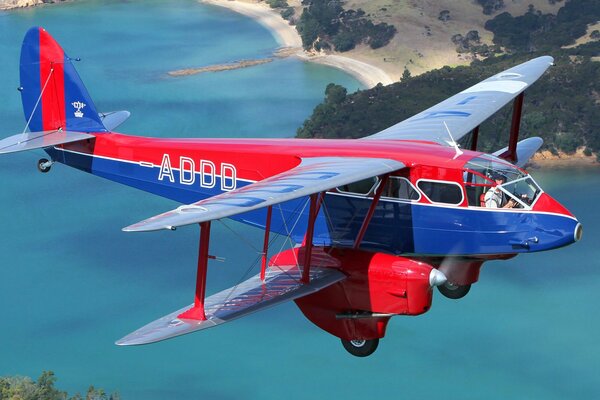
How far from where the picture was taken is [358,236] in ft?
121

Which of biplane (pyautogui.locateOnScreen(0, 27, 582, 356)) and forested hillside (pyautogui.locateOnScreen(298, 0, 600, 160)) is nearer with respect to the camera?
biplane (pyautogui.locateOnScreen(0, 27, 582, 356))

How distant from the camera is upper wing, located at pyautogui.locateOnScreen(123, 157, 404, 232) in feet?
98.7

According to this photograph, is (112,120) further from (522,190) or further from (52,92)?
(522,190)

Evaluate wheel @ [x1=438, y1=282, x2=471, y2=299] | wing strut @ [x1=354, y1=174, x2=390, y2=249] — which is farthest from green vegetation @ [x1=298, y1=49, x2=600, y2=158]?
wing strut @ [x1=354, y1=174, x2=390, y2=249]

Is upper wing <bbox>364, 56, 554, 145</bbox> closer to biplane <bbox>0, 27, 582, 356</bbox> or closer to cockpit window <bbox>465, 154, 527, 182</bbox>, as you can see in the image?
biplane <bbox>0, 27, 582, 356</bbox>

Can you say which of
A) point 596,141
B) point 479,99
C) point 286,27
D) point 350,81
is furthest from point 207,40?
point 479,99

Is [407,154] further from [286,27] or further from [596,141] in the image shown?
[286,27]

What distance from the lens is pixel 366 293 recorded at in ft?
119

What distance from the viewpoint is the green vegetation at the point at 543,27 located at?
15540cm

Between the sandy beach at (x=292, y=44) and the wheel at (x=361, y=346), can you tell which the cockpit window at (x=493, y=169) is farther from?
the sandy beach at (x=292, y=44)

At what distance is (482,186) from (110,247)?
2823 inches

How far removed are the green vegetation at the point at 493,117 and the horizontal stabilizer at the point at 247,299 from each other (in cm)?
8379

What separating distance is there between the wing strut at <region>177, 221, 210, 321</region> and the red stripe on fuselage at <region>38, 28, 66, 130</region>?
44.9 feet

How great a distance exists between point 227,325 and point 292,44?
83021 millimetres
